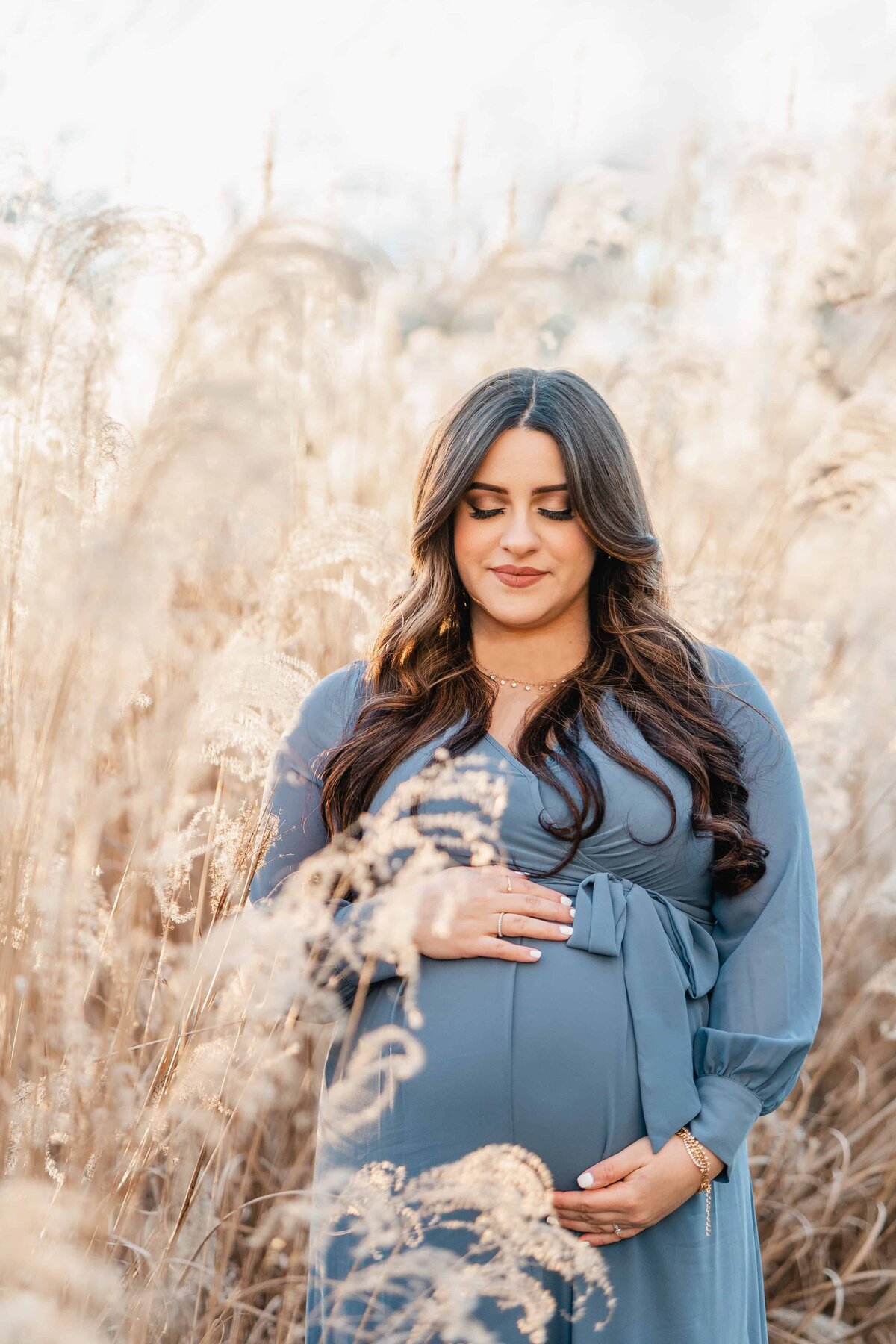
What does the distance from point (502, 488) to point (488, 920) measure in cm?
75

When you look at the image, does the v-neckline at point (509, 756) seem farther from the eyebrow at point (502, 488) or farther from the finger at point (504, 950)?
the eyebrow at point (502, 488)

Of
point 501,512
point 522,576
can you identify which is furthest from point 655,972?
point 501,512

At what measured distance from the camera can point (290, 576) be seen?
2.12 m

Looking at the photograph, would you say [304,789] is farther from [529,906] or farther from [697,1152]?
[697,1152]

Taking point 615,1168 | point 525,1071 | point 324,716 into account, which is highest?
point 324,716

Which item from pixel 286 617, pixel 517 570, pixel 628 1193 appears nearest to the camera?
pixel 628 1193

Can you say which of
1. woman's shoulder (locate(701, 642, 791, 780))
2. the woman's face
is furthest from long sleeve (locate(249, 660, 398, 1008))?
woman's shoulder (locate(701, 642, 791, 780))

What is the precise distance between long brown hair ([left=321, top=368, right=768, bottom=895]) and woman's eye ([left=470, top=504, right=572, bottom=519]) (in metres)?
0.03

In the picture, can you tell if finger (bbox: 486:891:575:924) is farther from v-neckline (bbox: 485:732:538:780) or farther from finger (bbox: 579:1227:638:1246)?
finger (bbox: 579:1227:638:1246)

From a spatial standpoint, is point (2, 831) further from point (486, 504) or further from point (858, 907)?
point (858, 907)

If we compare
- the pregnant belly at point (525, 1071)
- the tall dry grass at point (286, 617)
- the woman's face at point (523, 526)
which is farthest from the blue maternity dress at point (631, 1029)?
the woman's face at point (523, 526)

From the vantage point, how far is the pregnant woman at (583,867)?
179 cm

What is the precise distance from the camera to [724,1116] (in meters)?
1.81

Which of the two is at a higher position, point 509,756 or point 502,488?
point 502,488
